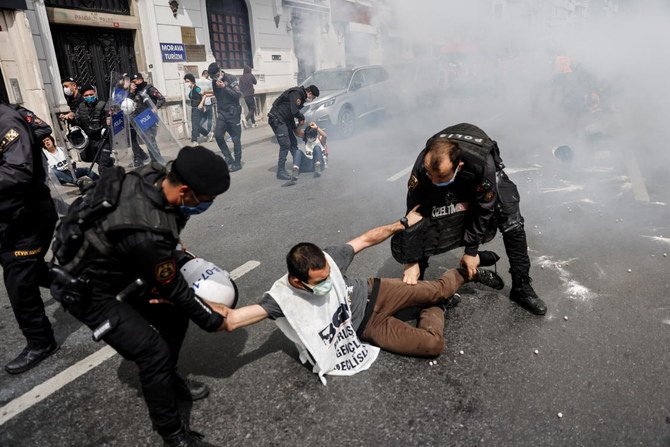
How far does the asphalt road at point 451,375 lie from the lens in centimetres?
236

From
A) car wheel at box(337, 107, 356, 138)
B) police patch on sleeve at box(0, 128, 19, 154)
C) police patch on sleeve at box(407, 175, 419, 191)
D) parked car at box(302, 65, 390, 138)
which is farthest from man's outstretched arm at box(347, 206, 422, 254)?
car wheel at box(337, 107, 356, 138)

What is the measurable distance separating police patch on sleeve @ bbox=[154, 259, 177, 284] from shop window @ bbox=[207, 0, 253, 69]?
12.8 metres


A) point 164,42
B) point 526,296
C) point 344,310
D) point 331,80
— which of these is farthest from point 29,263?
point 164,42

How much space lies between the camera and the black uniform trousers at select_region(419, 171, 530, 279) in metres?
3.28

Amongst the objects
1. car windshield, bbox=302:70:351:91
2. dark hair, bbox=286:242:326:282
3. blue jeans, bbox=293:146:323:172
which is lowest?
blue jeans, bbox=293:146:323:172

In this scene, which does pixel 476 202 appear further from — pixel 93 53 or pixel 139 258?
pixel 93 53

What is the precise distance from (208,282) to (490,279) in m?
2.31

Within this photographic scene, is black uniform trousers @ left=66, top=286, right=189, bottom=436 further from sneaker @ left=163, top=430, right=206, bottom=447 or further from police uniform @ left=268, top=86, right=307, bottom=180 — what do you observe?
police uniform @ left=268, top=86, right=307, bottom=180

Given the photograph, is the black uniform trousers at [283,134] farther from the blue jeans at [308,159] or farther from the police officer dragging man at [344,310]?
the police officer dragging man at [344,310]

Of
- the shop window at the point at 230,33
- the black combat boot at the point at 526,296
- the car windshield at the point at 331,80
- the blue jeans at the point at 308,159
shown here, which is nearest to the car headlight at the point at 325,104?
the car windshield at the point at 331,80

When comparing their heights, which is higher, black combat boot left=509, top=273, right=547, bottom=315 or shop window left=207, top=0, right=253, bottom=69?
shop window left=207, top=0, right=253, bottom=69

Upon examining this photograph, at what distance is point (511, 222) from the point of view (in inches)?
130

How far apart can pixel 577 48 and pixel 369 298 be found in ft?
46.7

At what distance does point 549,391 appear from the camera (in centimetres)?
259
